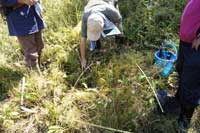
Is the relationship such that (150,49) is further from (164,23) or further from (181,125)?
(181,125)

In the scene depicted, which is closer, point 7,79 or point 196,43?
point 196,43

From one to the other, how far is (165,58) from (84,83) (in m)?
0.89

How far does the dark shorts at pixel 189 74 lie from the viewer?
2451 millimetres

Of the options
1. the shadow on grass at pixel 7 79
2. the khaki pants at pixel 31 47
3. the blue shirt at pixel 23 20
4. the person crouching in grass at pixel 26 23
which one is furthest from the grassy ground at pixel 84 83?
the blue shirt at pixel 23 20

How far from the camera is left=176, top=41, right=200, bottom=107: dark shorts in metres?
2.45

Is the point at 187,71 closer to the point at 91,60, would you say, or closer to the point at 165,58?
the point at 165,58

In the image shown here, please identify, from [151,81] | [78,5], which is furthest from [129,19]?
[151,81]

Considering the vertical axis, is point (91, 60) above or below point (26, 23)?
below

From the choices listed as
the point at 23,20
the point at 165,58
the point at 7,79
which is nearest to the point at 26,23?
the point at 23,20

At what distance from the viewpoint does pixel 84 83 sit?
3150 mm

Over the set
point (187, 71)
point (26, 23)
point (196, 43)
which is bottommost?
point (187, 71)

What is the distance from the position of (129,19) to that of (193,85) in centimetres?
156

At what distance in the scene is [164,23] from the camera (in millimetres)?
3822

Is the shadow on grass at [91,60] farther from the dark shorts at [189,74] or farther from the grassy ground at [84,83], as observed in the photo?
the dark shorts at [189,74]
